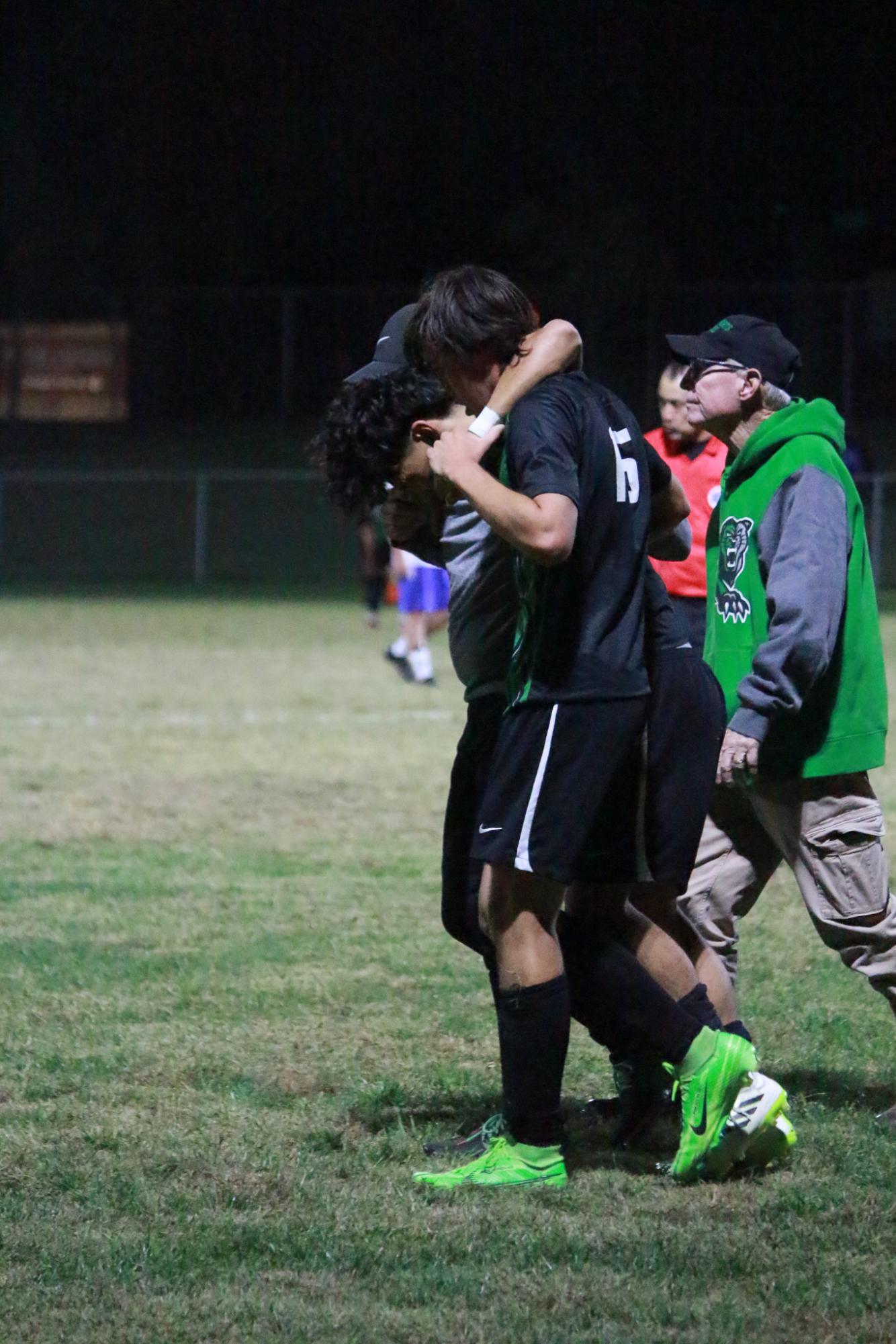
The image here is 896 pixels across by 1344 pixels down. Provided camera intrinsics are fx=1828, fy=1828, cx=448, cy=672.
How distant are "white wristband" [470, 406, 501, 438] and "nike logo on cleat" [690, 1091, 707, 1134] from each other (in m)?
1.57

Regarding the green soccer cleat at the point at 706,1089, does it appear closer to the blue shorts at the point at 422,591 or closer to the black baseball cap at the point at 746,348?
the black baseball cap at the point at 746,348

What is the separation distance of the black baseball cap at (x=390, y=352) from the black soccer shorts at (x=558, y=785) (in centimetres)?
86

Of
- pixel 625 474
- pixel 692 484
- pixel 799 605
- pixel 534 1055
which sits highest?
pixel 625 474

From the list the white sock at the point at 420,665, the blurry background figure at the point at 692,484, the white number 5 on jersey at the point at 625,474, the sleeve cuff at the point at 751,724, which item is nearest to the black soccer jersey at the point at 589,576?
the white number 5 on jersey at the point at 625,474

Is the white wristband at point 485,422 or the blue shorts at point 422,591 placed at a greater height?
the white wristband at point 485,422

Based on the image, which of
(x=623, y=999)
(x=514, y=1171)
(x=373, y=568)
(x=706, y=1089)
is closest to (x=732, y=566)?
(x=623, y=999)

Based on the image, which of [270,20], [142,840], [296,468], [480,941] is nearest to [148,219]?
[270,20]

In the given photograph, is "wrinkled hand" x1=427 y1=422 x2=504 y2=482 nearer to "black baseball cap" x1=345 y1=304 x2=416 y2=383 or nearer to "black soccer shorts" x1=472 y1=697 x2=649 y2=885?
"black baseball cap" x1=345 y1=304 x2=416 y2=383

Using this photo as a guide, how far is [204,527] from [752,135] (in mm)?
13279

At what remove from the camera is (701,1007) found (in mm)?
4344

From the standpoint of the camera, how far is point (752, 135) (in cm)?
3522

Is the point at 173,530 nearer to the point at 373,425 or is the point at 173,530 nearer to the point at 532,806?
the point at 373,425

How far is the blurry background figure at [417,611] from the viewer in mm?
14312

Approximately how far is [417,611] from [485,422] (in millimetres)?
10614
